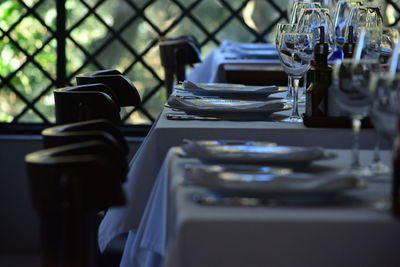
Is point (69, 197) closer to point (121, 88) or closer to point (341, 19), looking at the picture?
point (121, 88)

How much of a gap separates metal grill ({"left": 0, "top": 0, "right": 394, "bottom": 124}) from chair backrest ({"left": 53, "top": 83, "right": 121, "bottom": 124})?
2.18m

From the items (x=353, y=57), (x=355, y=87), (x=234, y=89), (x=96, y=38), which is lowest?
(x=96, y=38)

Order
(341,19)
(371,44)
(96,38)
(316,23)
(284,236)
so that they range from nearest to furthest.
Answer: (284,236) < (371,44) < (316,23) < (341,19) < (96,38)

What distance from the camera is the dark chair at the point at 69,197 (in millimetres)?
973

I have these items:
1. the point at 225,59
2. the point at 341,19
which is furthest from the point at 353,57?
the point at 225,59

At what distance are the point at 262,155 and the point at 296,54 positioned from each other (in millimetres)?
563

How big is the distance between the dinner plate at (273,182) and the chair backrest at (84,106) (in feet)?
1.81

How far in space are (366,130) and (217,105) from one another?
328 mm

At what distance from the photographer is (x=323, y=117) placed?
1528 millimetres

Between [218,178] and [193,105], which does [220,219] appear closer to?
[218,178]

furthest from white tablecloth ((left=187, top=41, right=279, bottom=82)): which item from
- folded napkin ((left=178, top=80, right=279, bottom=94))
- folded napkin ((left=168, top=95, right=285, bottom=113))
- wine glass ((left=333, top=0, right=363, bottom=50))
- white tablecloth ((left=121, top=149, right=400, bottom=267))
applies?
white tablecloth ((left=121, top=149, right=400, bottom=267))

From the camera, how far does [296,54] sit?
5.52 feet

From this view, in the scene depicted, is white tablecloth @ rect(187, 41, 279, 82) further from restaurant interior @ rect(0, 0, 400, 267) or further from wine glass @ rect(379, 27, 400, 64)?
wine glass @ rect(379, 27, 400, 64)

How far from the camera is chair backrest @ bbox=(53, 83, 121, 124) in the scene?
1.57m
